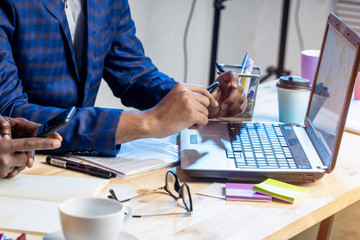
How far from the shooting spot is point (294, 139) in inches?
45.8

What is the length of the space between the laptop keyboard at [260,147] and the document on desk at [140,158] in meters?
0.14

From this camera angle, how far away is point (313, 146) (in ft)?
3.70

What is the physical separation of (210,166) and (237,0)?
2.50 m

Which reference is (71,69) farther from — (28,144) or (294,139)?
(294,139)

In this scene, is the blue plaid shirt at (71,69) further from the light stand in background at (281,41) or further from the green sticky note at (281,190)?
the light stand in background at (281,41)

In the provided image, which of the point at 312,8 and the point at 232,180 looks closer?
the point at 232,180

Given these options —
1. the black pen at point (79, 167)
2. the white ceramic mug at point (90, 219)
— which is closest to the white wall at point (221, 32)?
the black pen at point (79, 167)

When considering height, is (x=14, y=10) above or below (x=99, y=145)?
above

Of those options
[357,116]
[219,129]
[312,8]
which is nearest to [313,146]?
[219,129]

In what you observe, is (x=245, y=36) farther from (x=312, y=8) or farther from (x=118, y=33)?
(x=118, y=33)

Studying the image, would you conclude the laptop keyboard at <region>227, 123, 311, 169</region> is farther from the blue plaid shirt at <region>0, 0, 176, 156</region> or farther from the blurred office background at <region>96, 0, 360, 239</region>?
the blurred office background at <region>96, 0, 360, 239</region>

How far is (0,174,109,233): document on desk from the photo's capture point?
772 mm

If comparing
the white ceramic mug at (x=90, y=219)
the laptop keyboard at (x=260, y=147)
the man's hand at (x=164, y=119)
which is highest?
the white ceramic mug at (x=90, y=219)

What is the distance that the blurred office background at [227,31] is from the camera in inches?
114
